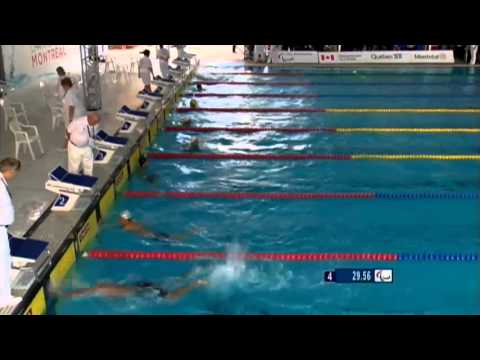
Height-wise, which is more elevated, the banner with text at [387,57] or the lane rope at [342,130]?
the banner with text at [387,57]

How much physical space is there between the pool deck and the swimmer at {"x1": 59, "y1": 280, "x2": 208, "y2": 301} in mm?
274

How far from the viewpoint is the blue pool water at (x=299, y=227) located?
4879mm

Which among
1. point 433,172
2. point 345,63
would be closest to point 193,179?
point 433,172

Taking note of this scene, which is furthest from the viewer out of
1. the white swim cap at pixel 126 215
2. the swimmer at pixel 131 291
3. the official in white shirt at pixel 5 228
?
the white swim cap at pixel 126 215

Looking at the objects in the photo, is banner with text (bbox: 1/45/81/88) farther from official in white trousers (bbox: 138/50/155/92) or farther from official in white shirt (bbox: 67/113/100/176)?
official in white shirt (bbox: 67/113/100/176)

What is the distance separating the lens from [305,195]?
272 inches

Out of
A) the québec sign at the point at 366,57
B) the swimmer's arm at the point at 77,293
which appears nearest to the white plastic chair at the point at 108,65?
the québec sign at the point at 366,57

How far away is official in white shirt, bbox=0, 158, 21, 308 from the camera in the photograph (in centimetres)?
390

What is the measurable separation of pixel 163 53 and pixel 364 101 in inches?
186

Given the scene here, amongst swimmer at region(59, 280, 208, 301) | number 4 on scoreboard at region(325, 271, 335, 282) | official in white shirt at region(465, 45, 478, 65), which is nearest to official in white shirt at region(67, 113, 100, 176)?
swimmer at region(59, 280, 208, 301)

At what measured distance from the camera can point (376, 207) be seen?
21.7ft
